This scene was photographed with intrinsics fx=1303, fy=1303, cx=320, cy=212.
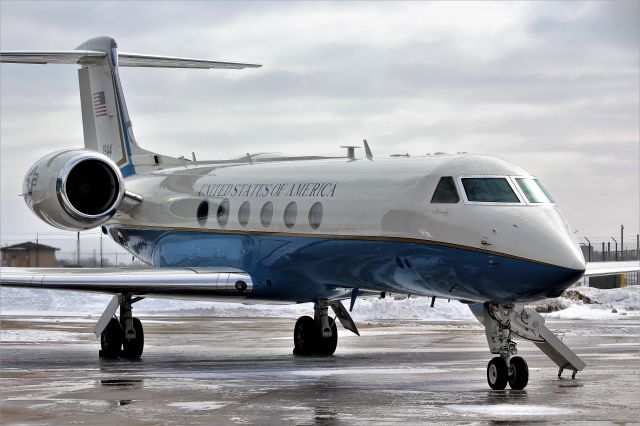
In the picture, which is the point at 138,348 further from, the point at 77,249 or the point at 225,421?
the point at 77,249

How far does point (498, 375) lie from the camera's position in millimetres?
15500

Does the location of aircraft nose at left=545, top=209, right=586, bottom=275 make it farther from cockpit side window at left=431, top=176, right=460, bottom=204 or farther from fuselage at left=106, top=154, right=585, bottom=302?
cockpit side window at left=431, top=176, right=460, bottom=204

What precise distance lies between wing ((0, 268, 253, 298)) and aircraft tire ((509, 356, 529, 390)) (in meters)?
5.98

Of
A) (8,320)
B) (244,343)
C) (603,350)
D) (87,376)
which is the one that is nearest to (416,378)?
(87,376)

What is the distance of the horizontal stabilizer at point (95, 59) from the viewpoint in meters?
24.9

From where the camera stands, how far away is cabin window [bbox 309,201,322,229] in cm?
1922

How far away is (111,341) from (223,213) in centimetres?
283

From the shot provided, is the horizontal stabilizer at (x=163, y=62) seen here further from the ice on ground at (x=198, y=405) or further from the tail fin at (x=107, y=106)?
the ice on ground at (x=198, y=405)

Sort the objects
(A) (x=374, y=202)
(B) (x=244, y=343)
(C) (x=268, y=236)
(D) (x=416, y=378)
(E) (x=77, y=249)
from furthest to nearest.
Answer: (E) (x=77, y=249)
(B) (x=244, y=343)
(C) (x=268, y=236)
(A) (x=374, y=202)
(D) (x=416, y=378)

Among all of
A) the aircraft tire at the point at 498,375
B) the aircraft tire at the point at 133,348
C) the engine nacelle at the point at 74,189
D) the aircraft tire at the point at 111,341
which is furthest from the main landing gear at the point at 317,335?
the aircraft tire at the point at 498,375

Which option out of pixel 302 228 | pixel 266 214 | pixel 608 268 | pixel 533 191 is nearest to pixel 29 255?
pixel 266 214

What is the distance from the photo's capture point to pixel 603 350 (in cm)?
2161

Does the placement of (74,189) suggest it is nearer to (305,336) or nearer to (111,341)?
(111,341)

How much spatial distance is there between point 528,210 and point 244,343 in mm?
9104
